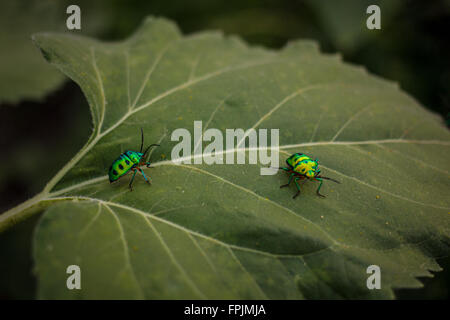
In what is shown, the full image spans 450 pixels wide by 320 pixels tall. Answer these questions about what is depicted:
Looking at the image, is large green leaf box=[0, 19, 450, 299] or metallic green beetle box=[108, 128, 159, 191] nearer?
large green leaf box=[0, 19, 450, 299]

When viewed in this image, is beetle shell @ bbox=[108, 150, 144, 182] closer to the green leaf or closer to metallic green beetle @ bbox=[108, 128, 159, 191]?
metallic green beetle @ bbox=[108, 128, 159, 191]

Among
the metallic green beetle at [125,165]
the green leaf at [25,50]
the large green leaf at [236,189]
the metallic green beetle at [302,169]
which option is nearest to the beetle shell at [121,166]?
the metallic green beetle at [125,165]

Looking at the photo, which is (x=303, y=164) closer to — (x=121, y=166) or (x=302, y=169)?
(x=302, y=169)

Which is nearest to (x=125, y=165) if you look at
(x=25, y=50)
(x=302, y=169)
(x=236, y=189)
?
(x=236, y=189)

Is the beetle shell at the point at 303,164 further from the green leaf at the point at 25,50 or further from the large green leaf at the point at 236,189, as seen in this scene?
the green leaf at the point at 25,50

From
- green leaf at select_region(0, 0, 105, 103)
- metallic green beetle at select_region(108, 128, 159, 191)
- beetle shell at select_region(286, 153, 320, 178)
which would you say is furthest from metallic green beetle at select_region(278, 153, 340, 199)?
green leaf at select_region(0, 0, 105, 103)
